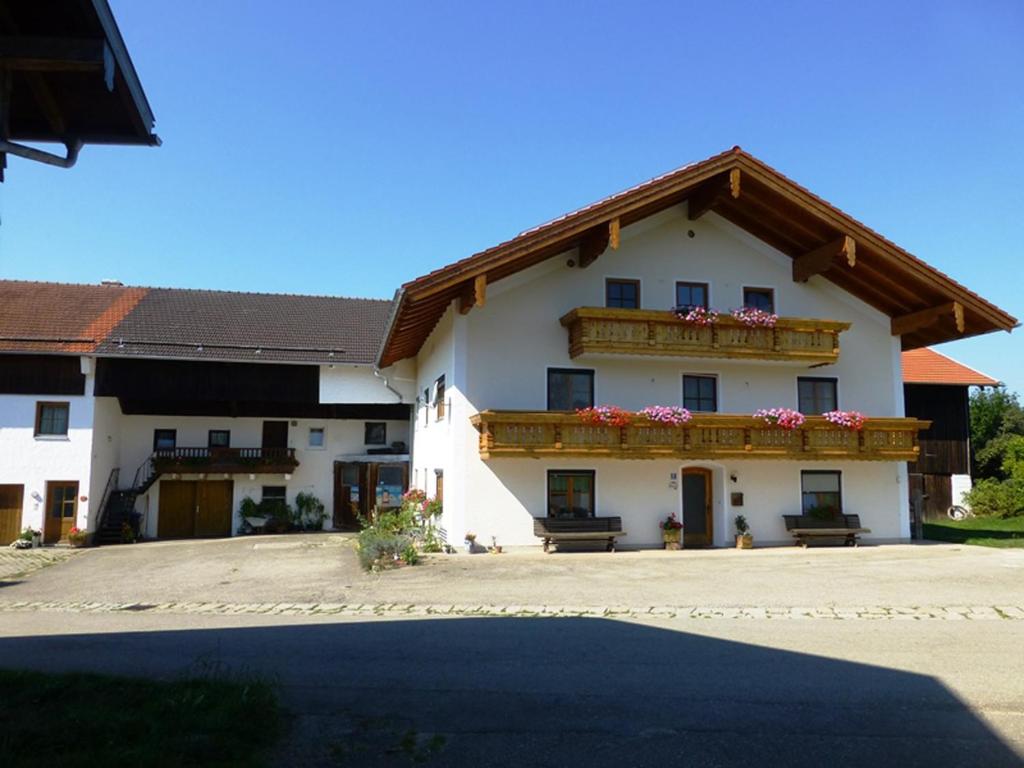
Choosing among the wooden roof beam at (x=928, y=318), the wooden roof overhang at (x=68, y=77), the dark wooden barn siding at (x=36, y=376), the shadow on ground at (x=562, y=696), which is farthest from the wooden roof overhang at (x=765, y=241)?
the dark wooden barn siding at (x=36, y=376)

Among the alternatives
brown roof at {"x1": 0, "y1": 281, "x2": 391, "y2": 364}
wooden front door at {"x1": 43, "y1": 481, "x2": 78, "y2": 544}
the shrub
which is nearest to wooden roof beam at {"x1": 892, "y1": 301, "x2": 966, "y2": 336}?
the shrub

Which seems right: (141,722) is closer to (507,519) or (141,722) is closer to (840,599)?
(840,599)

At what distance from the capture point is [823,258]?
1923 cm

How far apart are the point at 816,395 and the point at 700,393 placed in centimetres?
333

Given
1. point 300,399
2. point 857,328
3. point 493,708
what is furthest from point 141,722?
point 300,399

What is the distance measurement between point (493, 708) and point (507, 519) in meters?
12.0

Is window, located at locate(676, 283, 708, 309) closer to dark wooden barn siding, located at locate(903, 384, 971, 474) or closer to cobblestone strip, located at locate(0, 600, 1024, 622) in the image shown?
cobblestone strip, located at locate(0, 600, 1024, 622)

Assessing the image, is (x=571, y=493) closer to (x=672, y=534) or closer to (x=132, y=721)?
(x=672, y=534)

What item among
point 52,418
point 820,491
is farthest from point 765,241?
point 52,418

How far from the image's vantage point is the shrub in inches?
1190

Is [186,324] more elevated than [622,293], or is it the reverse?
[186,324]

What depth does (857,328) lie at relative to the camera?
20.7 meters

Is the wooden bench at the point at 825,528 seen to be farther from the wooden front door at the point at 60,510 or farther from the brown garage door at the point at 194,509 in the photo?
the wooden front door at the point at 60,510

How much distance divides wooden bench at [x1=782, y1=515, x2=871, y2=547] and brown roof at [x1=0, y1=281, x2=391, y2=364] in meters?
14.7
